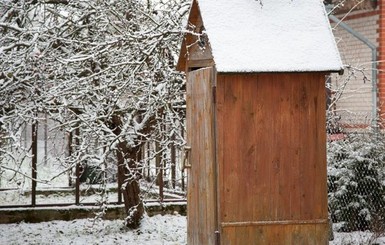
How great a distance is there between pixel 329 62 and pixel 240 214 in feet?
5.35

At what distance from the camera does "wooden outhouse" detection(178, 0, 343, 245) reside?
6730mm

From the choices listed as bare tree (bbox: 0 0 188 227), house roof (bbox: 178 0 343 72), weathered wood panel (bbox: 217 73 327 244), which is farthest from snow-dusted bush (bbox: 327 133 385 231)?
house roof (bbox: 178 0 343 72)

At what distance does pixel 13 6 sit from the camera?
398 inches

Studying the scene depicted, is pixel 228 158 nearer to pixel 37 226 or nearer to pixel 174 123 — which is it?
pixel 174 123

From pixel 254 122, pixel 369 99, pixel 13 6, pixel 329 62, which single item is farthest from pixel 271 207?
pixel 369 99

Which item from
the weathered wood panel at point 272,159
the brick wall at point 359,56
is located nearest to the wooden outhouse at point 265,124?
the weathered wood panel at point 272,159

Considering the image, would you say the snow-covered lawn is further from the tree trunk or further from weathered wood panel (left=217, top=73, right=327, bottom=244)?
weathered wood panel (left=217, top=73, right=327, bottom=244)

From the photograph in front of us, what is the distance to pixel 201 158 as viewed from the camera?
7285mm

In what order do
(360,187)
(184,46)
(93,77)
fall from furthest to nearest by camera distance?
(360,187), (93,77), (184,46)

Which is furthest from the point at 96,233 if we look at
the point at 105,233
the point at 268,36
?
the point at 268,36

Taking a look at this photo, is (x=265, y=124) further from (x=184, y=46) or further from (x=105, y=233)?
(x=105, y=233)

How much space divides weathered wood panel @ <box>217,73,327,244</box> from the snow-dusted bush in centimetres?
351

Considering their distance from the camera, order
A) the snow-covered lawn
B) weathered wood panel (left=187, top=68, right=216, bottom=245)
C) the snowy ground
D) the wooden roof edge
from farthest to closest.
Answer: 1. the snow-covered lawn
2. the snowy ground
3. the wooden roof edge
4. weathered wood panel (left=187, top=68, right=216, bottom=245)

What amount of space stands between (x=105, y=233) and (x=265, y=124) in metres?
4.73
